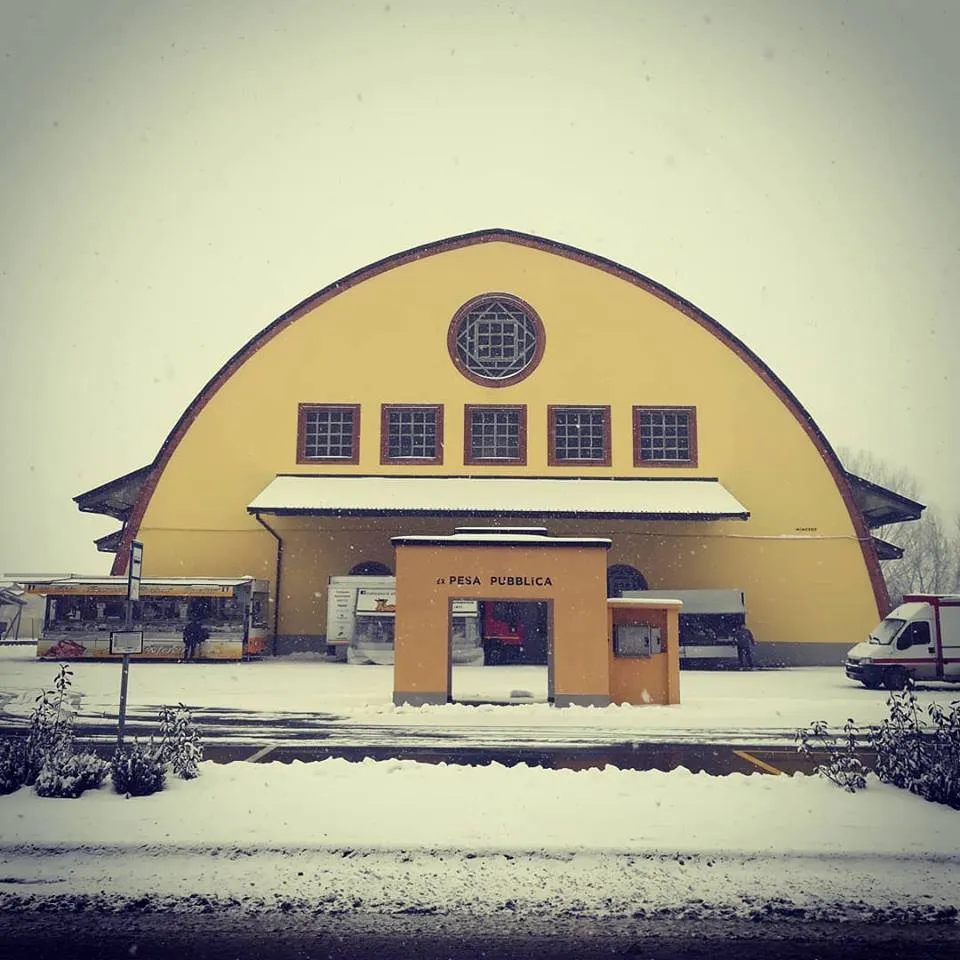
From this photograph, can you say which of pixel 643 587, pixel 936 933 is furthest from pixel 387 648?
pixel 936 933

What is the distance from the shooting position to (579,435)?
29734mm

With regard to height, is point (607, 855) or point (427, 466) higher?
point (427, 466)

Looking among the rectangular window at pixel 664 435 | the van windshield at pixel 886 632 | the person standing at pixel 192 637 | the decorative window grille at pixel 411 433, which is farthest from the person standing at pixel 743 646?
Answer: the person standing at pixel 192 637

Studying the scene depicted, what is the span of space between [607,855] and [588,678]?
366 inches

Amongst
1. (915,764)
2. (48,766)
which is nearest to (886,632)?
(915,764)

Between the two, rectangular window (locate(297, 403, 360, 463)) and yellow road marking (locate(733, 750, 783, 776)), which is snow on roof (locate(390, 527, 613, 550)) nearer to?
yellow road marking (locate(733, 750, 783, 776))

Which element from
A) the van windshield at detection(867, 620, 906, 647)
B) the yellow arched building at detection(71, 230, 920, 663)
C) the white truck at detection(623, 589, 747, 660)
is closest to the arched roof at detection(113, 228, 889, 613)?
the yellow arched building at detection(71, 230, 920, 663)

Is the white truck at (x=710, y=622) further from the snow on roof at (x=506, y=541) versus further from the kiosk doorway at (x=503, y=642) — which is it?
the snow on roof at (x=506, y=541)

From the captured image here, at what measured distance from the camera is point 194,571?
28781 mm

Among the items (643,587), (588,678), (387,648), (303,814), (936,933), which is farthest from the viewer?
(643,587)

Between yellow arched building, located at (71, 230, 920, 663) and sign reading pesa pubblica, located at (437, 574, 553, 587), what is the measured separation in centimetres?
1119

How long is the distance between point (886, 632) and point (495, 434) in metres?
13.7

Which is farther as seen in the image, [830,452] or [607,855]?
[830,452]

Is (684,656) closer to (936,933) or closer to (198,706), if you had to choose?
(198,706)
